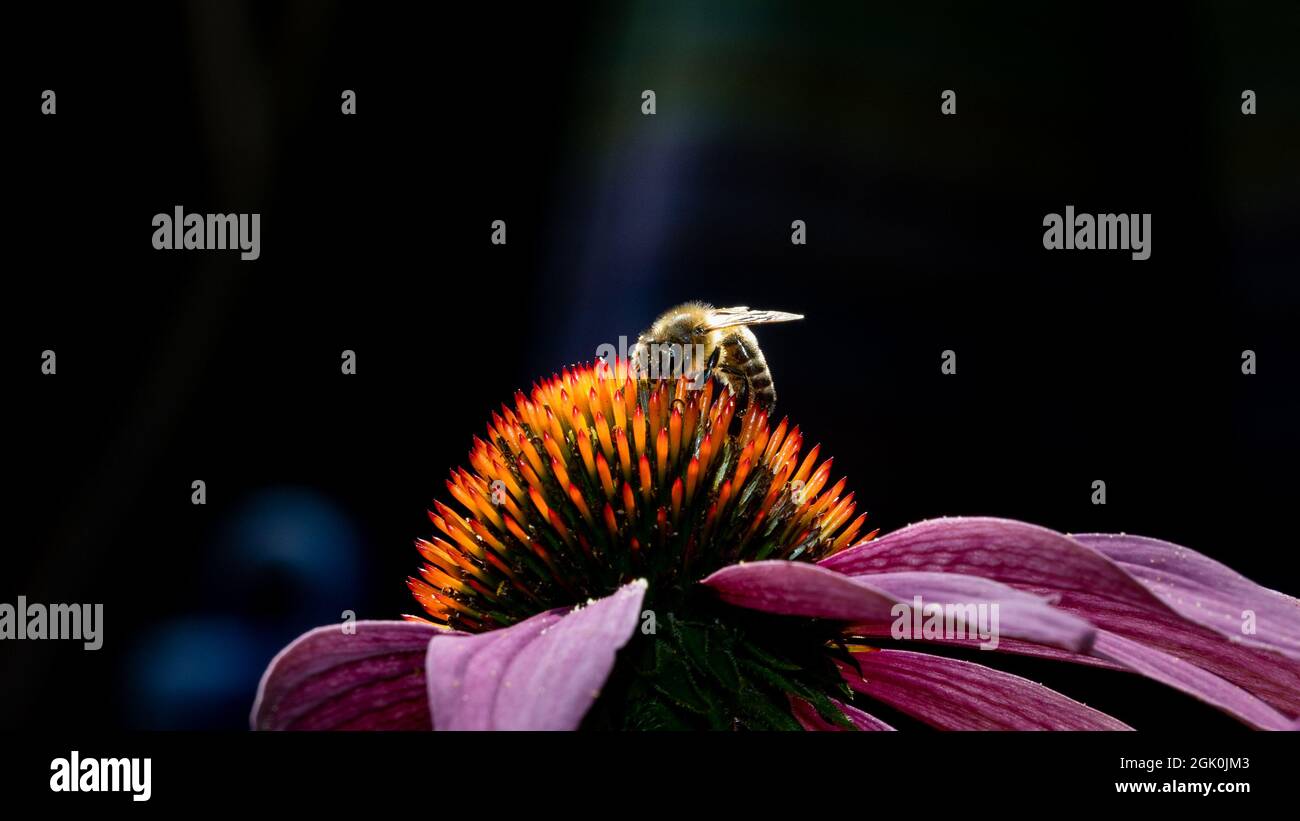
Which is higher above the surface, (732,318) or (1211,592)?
(732,318)

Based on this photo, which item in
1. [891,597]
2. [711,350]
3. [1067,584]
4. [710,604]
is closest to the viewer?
[891,597]

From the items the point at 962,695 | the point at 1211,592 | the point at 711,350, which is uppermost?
the point at 711,350

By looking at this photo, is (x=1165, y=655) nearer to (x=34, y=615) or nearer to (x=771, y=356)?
(x=771, y=356)

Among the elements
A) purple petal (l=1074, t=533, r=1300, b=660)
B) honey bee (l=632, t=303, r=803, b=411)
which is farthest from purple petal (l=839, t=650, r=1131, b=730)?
honey bee (l=632, t=303, r=803, b=411)

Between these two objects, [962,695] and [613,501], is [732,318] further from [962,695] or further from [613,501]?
[962,695]

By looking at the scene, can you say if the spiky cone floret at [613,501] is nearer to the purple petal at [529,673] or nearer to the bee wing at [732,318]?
the bee wing at [732,318]

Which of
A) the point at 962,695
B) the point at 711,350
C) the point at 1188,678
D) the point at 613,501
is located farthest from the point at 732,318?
the point at 1188,678
